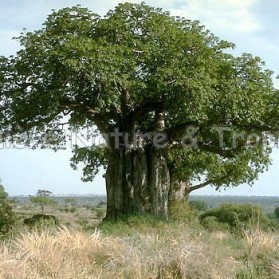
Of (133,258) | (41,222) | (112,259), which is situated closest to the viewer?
(133,258)

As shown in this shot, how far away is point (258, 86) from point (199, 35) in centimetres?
244

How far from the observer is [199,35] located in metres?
19.0

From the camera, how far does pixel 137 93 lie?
17469mm

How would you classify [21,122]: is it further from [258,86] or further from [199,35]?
[258,86]

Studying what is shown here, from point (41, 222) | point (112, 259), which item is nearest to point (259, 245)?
point (112, 259)

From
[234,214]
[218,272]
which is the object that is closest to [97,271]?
[218,272]

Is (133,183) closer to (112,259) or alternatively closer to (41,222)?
(41,222)

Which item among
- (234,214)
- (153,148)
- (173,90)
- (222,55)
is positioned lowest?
(234,214)

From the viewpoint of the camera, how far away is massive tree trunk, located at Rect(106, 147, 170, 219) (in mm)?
19250

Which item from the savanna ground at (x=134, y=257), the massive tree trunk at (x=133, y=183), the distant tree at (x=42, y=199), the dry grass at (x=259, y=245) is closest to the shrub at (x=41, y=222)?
the massive tree trunk at (x=133, y=183)

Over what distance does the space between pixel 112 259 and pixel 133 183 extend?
34.9ft

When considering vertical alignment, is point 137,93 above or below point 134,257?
above

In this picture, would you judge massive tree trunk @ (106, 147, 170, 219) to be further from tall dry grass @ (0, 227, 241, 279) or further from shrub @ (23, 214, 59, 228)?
tall dry grass @ (0, 227, 241, 279)

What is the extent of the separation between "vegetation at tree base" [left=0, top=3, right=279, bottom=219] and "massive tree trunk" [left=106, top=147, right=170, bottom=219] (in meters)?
0.03
